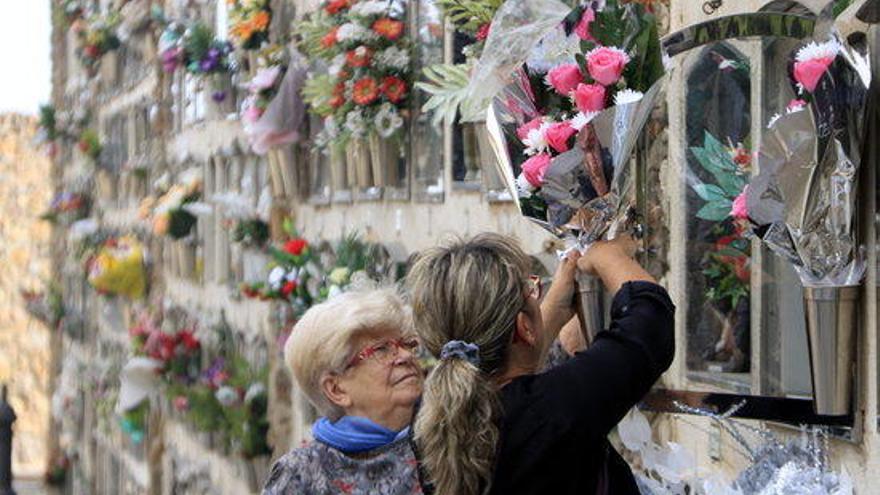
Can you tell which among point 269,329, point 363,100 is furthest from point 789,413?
point 269,329

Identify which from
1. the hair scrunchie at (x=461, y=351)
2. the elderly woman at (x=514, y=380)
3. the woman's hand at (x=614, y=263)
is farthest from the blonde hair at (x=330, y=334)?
the hair scrunchie at (x=461, y=351)

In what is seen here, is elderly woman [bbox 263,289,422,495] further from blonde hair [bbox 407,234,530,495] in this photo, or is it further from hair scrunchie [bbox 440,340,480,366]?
hair scrunchie [bbox 440,340,480,366]

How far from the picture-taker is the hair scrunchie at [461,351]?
3.53 m

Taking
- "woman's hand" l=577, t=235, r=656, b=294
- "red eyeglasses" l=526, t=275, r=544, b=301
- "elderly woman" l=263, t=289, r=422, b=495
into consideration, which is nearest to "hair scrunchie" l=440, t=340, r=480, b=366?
"red eyeglasses" l=526, t=275, r=544, b=301

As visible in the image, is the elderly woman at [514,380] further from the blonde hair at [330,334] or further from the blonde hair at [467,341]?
the blonde hair at [330,334]

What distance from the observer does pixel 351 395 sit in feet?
14.0

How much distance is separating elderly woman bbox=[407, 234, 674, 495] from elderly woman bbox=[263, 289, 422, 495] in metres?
0.61

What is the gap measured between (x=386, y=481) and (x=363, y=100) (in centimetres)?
733

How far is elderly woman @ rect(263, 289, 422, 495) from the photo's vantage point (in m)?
4.23

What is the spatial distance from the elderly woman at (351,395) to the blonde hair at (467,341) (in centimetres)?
62

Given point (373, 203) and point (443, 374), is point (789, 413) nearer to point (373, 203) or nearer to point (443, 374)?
point (443, 374)

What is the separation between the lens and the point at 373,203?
12.9 m

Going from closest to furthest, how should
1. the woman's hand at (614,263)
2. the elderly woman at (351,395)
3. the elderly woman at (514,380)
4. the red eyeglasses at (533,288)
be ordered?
the elderly woman at (514,380), the red eyeglasses at (533,288), the woman's hand at (614,263), the elderly woman at (351,395)

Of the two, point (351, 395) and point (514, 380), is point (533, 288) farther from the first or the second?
point (351, 395)
